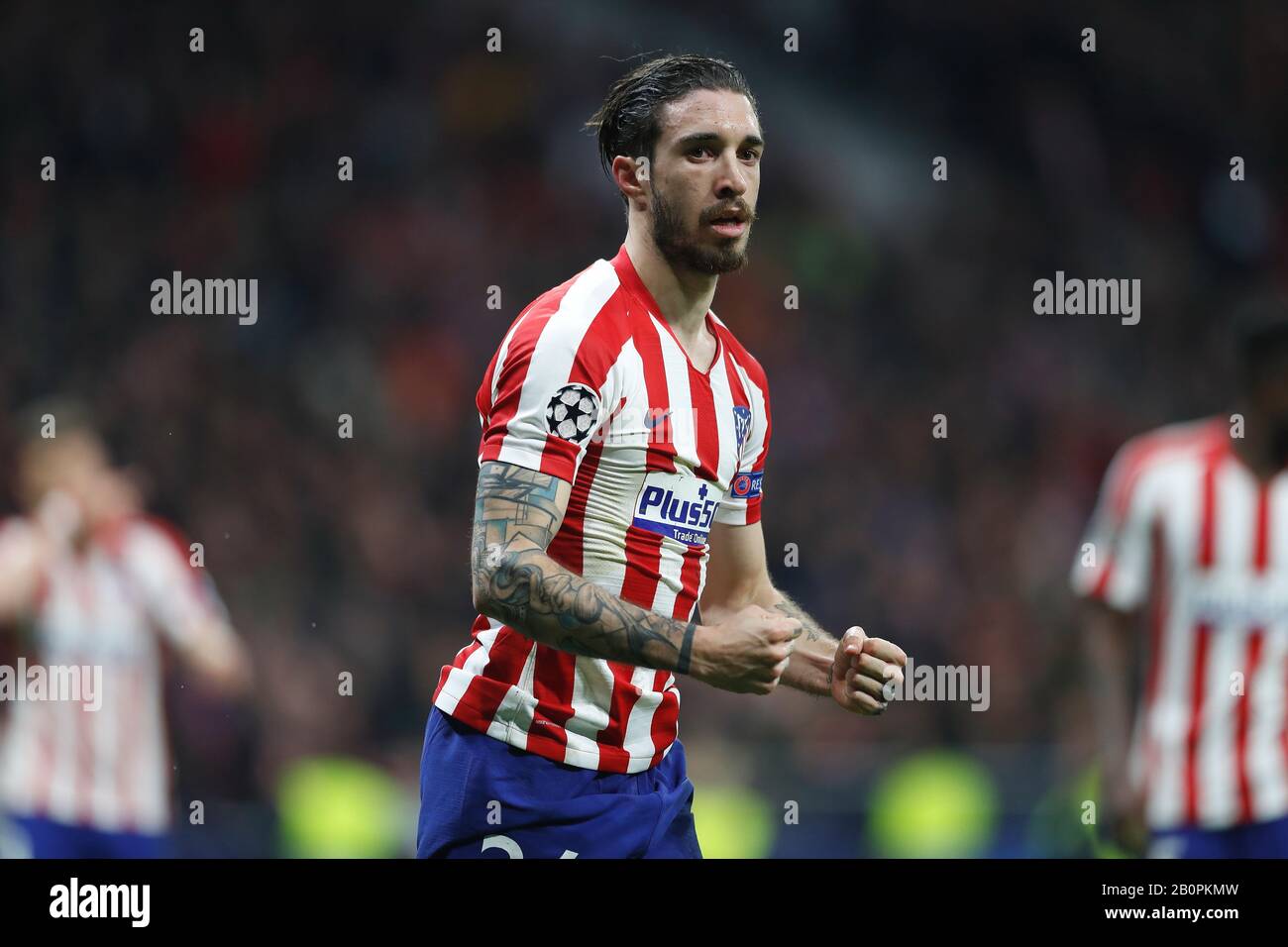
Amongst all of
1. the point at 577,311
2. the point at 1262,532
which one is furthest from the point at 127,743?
the point at 1262,532

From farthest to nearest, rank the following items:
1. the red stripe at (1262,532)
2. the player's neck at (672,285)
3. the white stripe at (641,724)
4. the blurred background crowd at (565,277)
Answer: the blurred background crowd at (565,277)
the red stripe at (1262,532)
the player's neck at (672,285)
the white stripe at (641,724)

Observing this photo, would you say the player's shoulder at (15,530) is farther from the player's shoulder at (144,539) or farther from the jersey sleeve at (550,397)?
the jersey sleeve at (550,397)

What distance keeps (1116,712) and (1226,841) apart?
1.54ft

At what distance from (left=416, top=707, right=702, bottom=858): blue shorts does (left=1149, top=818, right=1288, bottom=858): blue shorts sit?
6.54 feet

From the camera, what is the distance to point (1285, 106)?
10555mm

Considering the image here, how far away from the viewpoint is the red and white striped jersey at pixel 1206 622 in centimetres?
446

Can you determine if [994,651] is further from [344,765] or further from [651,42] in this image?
[651,42]

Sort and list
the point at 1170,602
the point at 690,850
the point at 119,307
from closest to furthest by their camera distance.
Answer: the point at 690,850, the point at 1170,602, the point at 119,307

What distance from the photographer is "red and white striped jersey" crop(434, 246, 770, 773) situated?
2926 mm

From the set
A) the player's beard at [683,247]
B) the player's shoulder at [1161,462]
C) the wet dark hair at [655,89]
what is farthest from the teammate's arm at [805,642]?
the player's shoulder at [1161,462]

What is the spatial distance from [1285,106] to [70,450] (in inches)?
331

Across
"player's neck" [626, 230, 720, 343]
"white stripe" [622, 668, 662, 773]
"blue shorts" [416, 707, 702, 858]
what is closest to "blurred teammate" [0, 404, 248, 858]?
"blue shorts" [416, 707, 702, 858]

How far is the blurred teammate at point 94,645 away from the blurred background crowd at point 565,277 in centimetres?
153

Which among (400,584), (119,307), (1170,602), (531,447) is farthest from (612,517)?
(119,307)
